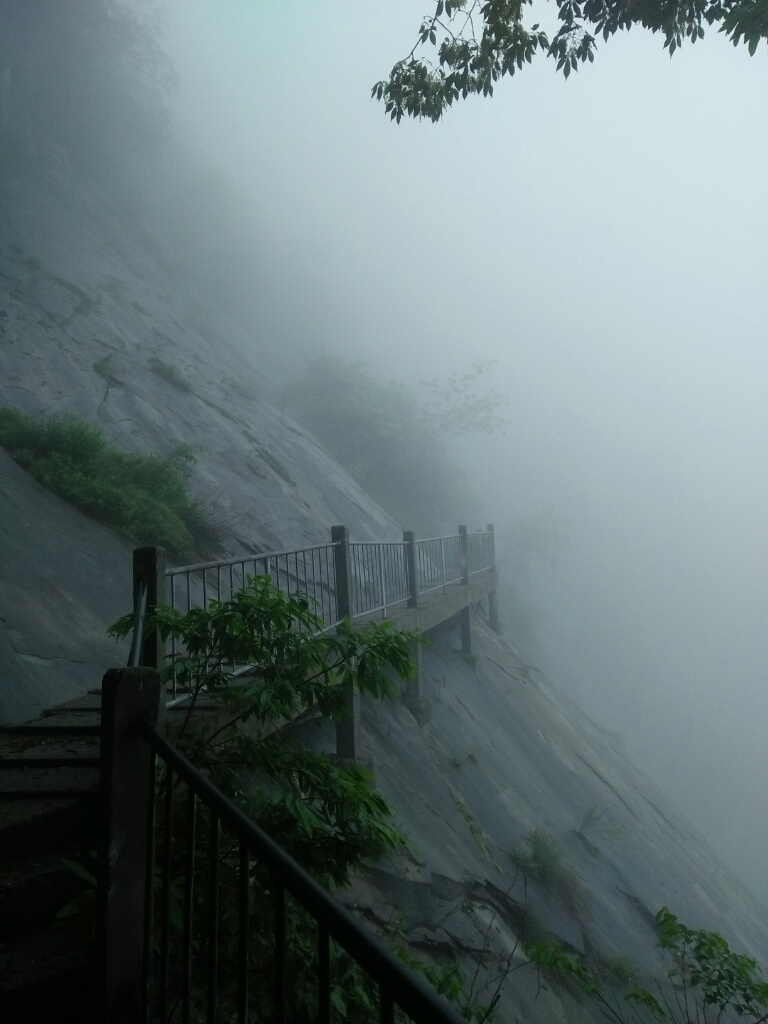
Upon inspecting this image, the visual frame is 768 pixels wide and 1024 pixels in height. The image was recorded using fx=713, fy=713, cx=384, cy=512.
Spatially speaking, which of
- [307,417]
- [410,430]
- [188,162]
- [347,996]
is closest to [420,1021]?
[347,996]

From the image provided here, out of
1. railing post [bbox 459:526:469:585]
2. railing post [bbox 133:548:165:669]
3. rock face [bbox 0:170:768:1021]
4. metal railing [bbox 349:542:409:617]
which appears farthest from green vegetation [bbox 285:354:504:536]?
railing post [bbox 133:548:165:669]

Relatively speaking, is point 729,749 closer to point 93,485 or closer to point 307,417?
point 307,417

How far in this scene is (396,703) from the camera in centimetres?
789

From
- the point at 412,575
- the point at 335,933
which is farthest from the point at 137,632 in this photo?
the point at 412,575

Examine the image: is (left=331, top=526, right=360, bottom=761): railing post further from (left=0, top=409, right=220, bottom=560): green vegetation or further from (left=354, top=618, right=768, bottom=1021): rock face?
(left=0, top=409, right=220, bottom=560): green vegetation

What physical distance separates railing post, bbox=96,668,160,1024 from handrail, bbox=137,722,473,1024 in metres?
0.50

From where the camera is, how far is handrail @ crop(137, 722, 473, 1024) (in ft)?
3.98

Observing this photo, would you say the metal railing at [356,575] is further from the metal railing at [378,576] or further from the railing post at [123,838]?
the railing post at [123,838]

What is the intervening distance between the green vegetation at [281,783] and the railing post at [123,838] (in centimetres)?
31

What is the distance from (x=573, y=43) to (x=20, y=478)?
24.4 ft

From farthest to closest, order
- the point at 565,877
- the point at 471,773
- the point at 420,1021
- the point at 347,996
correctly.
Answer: the point at 471,773 → the point at 565,877 → the point at 347,996 → the point at 420,1021

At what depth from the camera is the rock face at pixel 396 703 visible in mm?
5707

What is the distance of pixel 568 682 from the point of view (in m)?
35.9

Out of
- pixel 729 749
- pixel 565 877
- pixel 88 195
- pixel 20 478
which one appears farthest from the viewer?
pixel 729 749
